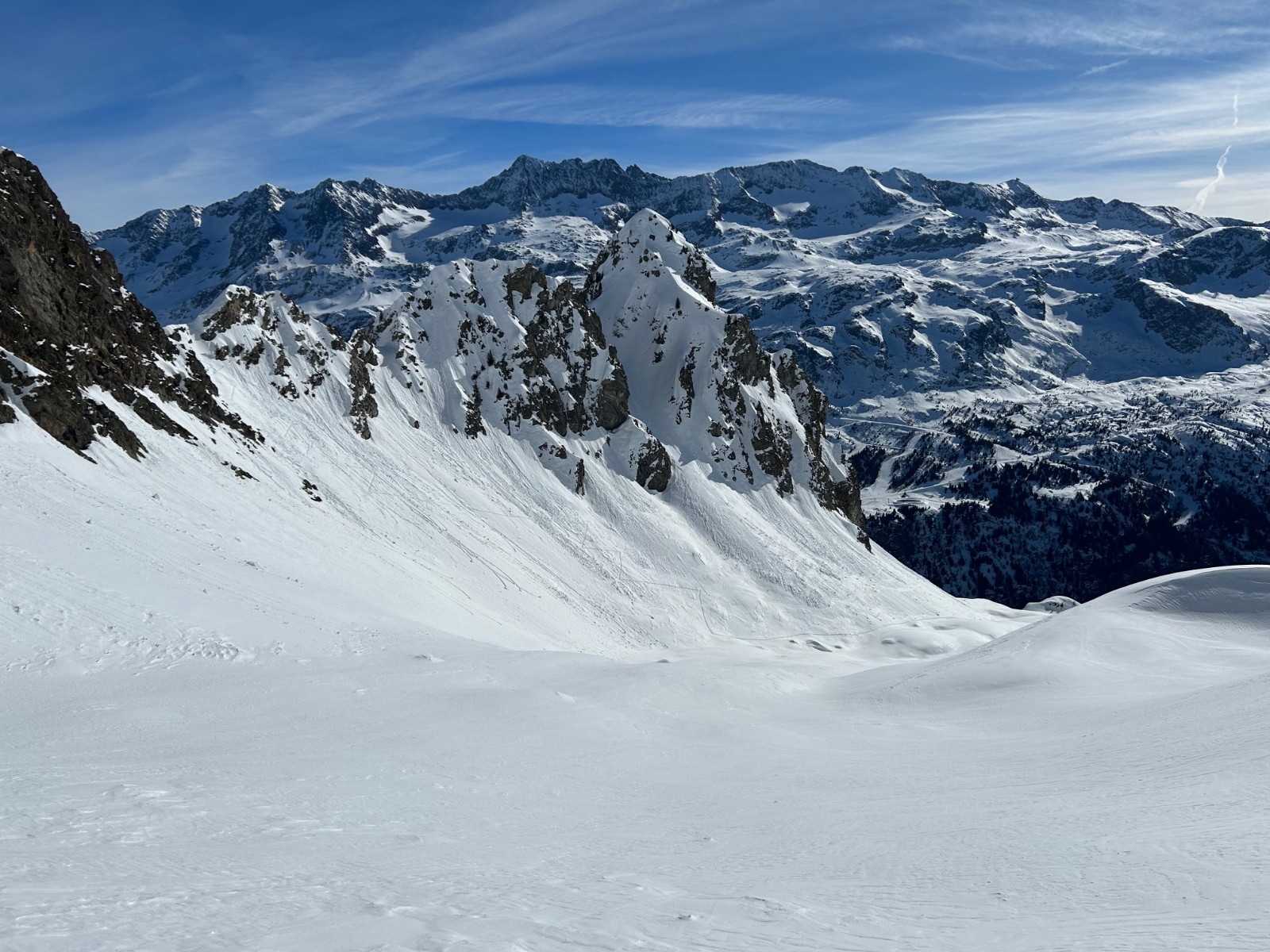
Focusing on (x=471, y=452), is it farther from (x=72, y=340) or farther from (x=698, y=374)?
(x=72, y=340)

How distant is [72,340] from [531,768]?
48.8 m

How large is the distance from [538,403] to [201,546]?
60343 millimetres

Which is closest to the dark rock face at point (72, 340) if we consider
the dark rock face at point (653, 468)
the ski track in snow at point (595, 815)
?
the ski track in snow at point (595, 815)

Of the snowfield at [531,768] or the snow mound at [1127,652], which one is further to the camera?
the snow mound at [1127,652]

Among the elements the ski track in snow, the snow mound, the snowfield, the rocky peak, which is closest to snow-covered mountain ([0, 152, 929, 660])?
the rocky peak

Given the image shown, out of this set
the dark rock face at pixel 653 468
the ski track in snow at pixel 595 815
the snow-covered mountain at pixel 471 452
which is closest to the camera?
the ski track in snow at pixel 595 815

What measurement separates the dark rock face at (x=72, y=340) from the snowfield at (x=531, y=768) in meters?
3.03

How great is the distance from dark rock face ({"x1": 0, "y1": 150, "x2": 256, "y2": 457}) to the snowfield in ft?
9.92

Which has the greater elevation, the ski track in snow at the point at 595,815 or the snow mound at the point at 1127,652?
the ski track in snow at the point at 595,815

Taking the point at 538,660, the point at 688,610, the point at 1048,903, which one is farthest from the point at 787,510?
the point at 1048,903

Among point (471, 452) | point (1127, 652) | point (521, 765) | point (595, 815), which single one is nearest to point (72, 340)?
point (471, 452)

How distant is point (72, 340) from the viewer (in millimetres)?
52719

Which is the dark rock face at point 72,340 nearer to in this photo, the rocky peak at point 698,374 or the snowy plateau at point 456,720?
the snowy plateau at point 456,720

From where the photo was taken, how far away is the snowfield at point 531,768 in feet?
34.7
